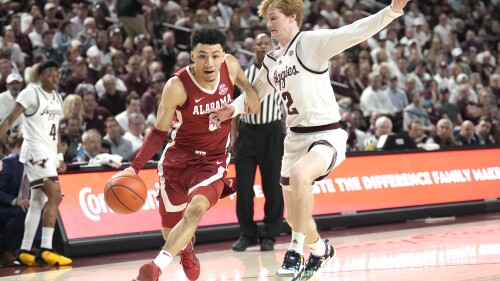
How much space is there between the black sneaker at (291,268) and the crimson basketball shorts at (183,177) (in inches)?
32.4

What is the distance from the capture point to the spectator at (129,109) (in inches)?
510

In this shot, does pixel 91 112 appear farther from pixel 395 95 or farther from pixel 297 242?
pixel 297 242

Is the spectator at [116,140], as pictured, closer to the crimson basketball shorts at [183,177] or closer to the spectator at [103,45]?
the spectator at [103,45]

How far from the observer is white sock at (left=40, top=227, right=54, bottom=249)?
9.48 metres

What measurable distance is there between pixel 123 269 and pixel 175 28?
8357 millimetres

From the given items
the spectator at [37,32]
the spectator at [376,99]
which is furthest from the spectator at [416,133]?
the spectator at [37,32]

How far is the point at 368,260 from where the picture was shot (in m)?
8.59

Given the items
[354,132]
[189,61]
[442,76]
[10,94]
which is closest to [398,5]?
[10,94]

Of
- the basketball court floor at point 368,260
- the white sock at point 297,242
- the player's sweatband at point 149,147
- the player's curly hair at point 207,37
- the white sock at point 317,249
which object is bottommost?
the basketball court floor at point 368,260

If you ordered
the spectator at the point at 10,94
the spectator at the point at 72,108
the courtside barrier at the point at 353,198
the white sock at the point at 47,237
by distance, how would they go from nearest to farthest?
the white sock at the point at 47,237 < the courtside barrier at the point at 353,198 < the spectator at the point at 10,94 < the spectator at the point at 72,108

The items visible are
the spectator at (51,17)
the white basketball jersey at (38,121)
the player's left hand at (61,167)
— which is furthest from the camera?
the spectator at (51,17)

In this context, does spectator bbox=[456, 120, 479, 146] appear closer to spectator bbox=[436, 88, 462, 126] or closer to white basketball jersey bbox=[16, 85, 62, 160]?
spectator bbox=[436, 88, 462, 126]

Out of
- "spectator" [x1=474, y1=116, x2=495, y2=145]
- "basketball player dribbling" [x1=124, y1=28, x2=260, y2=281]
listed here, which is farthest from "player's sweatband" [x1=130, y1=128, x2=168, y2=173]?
"spectator" [x1=474, y1=116, x2=495, y2=145]

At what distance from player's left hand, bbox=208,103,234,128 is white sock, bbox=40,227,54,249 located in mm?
3077
